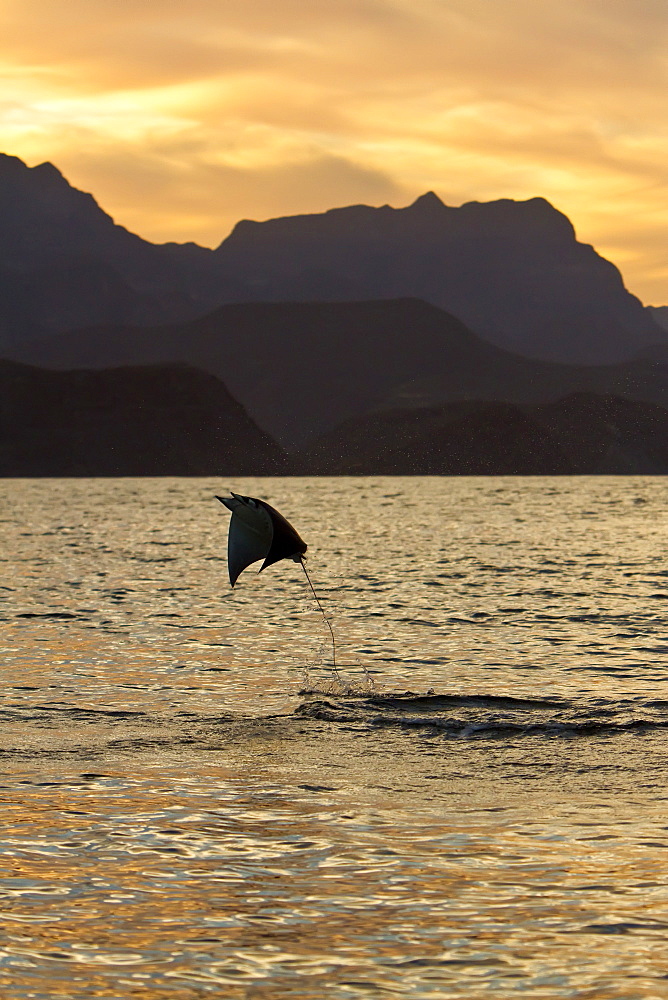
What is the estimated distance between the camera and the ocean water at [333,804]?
8.30 m

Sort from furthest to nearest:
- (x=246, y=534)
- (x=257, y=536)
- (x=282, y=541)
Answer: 1. (x=246, y=534)
2. (x=257, y=536)
3. (x=282, y=541)

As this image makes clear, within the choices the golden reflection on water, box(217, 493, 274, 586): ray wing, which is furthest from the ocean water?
box(217, 493, 274, 586): ray wing

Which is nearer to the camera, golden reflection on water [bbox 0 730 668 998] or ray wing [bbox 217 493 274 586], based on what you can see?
golden reflection on water [bbox 0 730 668 998]

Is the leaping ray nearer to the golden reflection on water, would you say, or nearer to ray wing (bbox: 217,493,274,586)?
ray wing (bbox: 217,493,274,586)

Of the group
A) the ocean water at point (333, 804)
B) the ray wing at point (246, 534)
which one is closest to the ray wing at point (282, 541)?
the ray wing at point (246, 534)

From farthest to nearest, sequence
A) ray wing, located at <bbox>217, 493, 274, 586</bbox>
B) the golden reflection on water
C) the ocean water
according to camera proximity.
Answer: ray wing, located at <bbox>217, 493, 274, 586</bbox> < the ocean water < the golden reflection on water

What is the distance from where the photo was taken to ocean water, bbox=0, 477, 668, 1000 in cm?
830

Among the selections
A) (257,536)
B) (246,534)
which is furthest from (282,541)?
(246,534)

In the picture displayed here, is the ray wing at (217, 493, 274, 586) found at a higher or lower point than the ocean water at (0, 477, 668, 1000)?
higher

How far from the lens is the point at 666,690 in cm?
2088

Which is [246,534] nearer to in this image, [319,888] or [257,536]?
[257,536]

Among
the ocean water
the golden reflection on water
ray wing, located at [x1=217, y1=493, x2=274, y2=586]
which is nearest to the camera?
the golden reflection on water

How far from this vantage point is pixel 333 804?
1275 centimetres

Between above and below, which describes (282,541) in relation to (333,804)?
above
